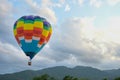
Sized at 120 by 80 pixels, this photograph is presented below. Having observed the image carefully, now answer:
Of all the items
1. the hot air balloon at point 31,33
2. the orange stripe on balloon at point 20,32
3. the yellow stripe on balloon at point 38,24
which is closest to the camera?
the hot air balloon at point 31,33

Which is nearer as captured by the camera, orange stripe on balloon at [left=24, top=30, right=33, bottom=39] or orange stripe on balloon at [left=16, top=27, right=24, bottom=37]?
orange stripe on balloon at [left=24, top=30, right=33, bottom=39]

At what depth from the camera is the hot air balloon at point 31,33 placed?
68375 mm

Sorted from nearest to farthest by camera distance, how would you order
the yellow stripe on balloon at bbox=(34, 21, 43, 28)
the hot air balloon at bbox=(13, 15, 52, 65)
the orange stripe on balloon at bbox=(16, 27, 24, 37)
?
the hot air balloon at bbox=(13, 15, 52, 65) < the orange stripe on balloon at bbox=(16, 27, 24, 37) < the yellow stripe on balloon at bbox=(34, 21, 43, 28)

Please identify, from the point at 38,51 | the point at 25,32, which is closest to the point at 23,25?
the point at 25,32

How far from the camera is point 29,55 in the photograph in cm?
6738

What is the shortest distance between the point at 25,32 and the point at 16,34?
2.67 meters

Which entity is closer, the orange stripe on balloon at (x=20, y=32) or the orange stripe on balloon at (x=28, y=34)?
the orange stripe on balloon at (x=28, y=34)

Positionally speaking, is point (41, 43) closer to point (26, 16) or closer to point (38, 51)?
point (38, 51)

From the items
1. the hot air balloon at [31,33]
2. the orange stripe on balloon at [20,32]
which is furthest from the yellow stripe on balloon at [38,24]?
the orange stripe on balloon at [20,32]

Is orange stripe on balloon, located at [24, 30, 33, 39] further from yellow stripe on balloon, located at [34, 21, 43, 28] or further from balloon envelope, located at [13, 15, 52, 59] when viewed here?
yellow stripe on balloon, located at [34, 21, 43, 28]

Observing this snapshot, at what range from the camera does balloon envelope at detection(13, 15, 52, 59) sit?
224 ft

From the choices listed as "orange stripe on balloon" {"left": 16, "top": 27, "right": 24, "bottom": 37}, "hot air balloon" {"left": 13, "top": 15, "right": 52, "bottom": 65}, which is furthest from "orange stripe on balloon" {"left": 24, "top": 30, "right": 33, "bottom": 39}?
"orange stripe on balloon" {"left": 16, "top": 27, "right": 24, "bottom": 37}

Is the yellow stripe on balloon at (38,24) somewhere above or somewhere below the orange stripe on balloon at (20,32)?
above

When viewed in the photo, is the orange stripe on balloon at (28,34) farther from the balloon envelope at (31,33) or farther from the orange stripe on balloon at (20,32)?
the orange stripe on balloon at (20,32)
